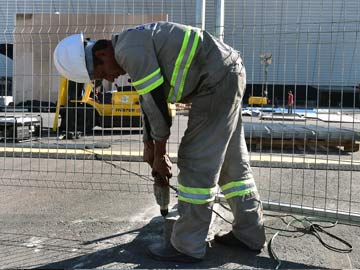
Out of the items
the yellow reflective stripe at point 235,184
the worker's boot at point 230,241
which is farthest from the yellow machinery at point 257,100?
the worker's boot at point 230,241

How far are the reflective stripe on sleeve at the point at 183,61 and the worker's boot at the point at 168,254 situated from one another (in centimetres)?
122

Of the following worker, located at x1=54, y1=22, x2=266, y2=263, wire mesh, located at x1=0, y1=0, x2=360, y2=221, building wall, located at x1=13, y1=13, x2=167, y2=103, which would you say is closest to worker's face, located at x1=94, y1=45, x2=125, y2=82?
worker, located at x1=54, y1=22, x2=266, y2=263

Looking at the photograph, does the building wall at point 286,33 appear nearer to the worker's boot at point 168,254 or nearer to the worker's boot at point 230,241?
the worker's boot at point 230,241

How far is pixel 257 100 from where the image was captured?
551 centimetres

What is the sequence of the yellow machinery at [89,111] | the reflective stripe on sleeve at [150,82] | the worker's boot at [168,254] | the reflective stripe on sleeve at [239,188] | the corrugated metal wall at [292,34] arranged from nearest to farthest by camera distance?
1. the reflective stripe on sleeve at [150,82]
2. the worker's boot at [168,254]
3. the reflective stripe on sleeve at [239,188]
4. the corrugated metal wall at [292,34]
5. the yellow machinery at [89,111]

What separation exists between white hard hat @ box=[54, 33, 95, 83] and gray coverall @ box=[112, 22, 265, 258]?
0.79 feet

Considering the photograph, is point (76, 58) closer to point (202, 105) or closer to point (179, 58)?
point (179, 58)

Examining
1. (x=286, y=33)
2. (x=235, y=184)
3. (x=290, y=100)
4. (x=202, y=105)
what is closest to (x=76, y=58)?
(x=202, y=105)

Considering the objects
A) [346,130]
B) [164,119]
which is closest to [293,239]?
[164,119]

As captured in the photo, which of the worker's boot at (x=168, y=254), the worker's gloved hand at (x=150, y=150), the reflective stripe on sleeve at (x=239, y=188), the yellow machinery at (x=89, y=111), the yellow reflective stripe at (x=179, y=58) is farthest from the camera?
the yellow machinery at (x=89, y=111)

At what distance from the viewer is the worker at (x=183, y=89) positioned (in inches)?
123

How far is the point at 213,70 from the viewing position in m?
3.24

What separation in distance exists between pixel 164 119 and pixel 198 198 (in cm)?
65

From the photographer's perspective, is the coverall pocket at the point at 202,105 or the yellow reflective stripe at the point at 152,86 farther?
the coverall pocket at the point at 202,105
